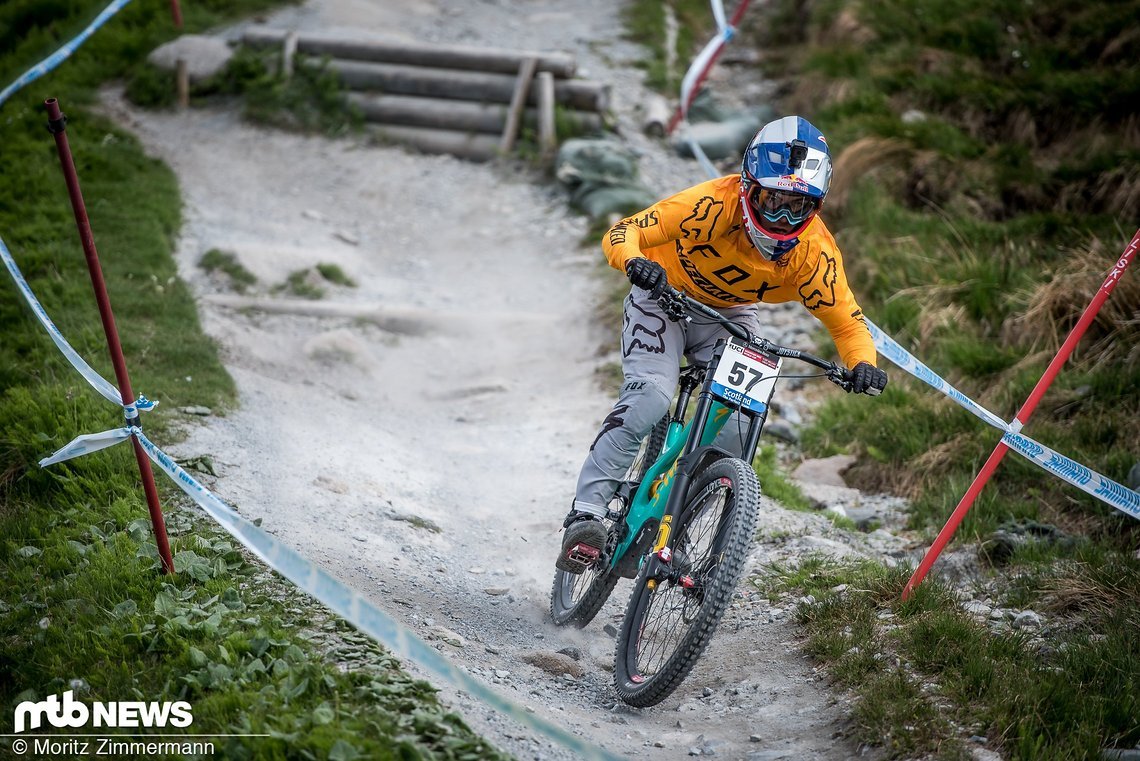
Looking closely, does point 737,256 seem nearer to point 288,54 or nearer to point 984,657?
point 984,657

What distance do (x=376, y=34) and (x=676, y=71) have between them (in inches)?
184

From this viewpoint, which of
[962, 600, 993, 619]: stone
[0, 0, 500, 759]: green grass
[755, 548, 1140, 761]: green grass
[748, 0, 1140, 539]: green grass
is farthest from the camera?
[748, 0, 1140, 539]: green grass

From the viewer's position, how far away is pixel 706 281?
4.77m

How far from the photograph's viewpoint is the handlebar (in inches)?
165

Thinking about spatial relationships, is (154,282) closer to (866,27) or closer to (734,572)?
(734,572)

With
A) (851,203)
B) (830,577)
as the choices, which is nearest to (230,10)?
(851,203)

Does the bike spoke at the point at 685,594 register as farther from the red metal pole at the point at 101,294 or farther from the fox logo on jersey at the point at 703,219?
the red metal pole at the point at 101,294

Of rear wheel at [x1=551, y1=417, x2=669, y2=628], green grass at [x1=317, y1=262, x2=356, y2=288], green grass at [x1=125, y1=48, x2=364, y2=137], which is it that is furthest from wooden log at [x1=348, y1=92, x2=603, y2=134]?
rear wheel at [x1=551, y1=417, x2=669, y2=628]

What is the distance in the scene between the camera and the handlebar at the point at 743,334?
13.8 feet

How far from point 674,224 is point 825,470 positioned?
3.18 meters

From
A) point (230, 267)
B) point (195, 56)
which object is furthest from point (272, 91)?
point (230, 267)

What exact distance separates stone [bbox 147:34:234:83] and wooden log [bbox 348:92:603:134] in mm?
2011

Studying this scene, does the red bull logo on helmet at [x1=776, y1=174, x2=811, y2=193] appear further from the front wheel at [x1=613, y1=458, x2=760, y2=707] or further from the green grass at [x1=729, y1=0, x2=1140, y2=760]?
the green grass at [x1=729, y1=0, x2=1140, y2=760]

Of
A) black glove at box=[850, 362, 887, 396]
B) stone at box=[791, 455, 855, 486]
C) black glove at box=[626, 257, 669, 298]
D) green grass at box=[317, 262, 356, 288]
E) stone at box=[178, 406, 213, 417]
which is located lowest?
green grass at box=[317, 262, 356, 288]
